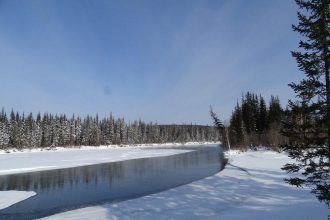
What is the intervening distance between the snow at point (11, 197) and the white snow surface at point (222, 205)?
668cm

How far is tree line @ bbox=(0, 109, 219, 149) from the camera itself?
110 m

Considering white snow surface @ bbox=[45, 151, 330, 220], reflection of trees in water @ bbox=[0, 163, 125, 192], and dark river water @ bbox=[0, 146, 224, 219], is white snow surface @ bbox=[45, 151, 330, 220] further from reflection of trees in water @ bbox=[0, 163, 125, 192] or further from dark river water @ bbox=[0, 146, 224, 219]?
reflection of trees in water @ bbox=[0, 163, 125, 192]

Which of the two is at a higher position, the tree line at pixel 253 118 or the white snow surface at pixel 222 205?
the tree line at pixel 253 118

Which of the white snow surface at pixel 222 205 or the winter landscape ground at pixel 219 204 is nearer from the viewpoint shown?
the white snow surface at pixel 222 205

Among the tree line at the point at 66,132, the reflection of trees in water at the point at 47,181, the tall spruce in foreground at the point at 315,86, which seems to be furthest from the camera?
the tree line at the point at 66,132

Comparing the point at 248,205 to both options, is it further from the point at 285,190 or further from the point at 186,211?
the point at 285,190

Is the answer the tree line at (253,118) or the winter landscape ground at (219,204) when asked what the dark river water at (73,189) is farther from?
the tree line at (253,118)

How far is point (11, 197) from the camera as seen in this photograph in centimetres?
2517

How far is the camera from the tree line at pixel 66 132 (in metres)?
110

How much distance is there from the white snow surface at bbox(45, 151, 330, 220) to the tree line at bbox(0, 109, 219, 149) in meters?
92.7

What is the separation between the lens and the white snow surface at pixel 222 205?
51.0 feet

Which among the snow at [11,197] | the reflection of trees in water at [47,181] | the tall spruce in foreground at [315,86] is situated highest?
the tall spruce in foreground at [315,86]

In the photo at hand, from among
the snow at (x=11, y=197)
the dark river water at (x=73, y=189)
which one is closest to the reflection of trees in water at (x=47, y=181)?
the dark river water at (x=73, y=189)

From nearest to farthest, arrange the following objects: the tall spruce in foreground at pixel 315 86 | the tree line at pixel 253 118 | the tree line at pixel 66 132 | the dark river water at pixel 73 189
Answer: the tall spruce in foreground at pixel 315 86 < the dark river water at pixel 73 189 < the tree line at pixel 253 118 < the tree line at pixel 66 132
